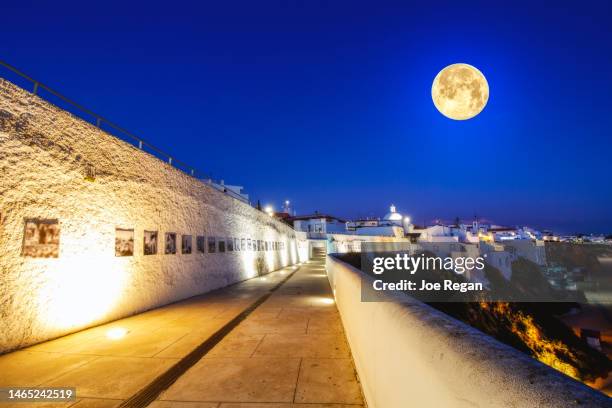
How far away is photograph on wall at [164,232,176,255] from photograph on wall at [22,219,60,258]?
3971 millimetres

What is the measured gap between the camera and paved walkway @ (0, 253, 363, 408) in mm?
3939

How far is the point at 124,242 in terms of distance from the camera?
8.46 meters

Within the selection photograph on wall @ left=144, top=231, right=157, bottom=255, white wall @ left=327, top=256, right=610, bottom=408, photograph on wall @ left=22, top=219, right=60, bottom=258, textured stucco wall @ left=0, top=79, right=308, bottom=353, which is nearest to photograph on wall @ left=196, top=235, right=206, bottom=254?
textured stucco wall @ left=0, top=79, right=308, bottom=353

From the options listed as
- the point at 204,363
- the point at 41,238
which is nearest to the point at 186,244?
the point at 41,238

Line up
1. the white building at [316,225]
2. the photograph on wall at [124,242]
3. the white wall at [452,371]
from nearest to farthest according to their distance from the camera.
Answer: the white wall at [452,371]
the photograph on wall at [124,242]
the white building at [316,225]

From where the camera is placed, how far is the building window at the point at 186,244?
11.4m

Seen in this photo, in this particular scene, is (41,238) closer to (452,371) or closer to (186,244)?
(186,244)

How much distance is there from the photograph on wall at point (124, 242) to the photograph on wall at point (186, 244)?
264 cm

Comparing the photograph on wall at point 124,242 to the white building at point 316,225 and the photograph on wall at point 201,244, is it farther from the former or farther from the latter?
Answer: the white building at point 316,225

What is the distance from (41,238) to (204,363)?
417 cm

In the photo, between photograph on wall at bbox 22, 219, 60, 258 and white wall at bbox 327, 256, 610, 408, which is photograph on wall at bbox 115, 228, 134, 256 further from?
white wall at bbox 327, 256, 610, 408

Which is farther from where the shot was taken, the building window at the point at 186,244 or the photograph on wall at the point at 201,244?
the photograph on wall at the point at 201,244

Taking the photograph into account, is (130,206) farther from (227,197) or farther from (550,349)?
(550,349)

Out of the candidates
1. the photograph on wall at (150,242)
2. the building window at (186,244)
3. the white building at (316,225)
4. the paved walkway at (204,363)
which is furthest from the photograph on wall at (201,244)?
the white building at (316,225)
